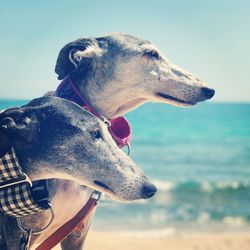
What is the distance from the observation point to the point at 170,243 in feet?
23.9

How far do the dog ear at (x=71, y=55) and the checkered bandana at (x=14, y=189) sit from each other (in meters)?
0.81

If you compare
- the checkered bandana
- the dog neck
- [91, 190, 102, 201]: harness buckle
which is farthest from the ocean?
the checkered bandana

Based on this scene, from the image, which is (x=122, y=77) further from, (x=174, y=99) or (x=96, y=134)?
(x=96, y=134)

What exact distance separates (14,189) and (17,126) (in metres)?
0.32

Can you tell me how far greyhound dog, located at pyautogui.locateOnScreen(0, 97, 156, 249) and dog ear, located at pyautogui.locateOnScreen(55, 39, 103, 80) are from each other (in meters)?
0.56

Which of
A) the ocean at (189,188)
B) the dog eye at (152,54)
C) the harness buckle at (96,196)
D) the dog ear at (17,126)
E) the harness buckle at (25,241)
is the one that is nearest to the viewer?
the dog ear at (17,126)

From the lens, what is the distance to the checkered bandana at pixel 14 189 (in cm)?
260

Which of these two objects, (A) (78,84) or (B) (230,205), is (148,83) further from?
(B) (230,205)

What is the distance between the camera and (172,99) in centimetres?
333

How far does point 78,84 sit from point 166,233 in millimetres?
5594

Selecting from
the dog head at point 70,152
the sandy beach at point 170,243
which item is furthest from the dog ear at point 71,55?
the sandy beach at point 170,243

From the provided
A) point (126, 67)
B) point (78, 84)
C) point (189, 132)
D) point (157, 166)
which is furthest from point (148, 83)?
point (189, 132)

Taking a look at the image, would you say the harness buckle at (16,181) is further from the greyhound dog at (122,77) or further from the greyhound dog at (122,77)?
the greyhound dog at (122,77)

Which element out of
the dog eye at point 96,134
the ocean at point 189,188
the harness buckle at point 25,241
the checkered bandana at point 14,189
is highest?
the dog eye at point 96,134
